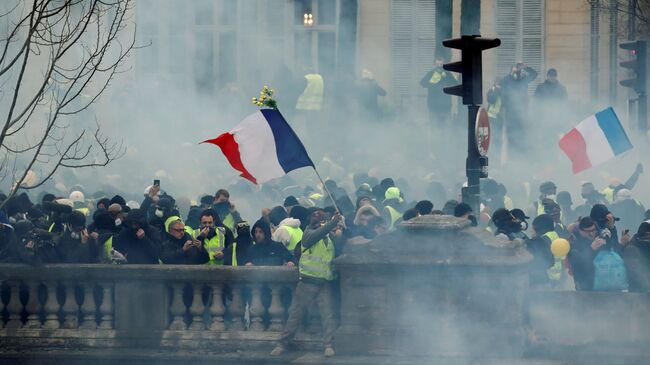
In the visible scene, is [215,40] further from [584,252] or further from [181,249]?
[584,252]

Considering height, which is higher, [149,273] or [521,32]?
[521,32]

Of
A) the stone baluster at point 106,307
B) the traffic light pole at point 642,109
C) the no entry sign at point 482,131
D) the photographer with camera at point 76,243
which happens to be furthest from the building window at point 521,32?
the stone baluster at point 106,307

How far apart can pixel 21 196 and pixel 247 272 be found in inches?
187

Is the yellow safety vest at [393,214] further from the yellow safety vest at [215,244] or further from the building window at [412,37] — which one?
the building window at [412,37]

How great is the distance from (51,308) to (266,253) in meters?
1.86

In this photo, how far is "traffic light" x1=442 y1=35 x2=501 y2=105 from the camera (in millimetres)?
13812

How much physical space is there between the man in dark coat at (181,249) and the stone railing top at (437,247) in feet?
5.19

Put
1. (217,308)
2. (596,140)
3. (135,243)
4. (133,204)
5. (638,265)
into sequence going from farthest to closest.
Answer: (133,204) < (596,140) < (135,243) < (217,308) < (638,265)

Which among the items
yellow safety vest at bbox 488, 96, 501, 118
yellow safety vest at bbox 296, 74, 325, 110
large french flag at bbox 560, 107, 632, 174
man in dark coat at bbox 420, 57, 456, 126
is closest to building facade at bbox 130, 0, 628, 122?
yellow safety vest at bbox 296, 74, 325, 110

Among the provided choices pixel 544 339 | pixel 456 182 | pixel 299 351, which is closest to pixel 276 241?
pixel 299 351

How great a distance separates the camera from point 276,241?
13.6 meters

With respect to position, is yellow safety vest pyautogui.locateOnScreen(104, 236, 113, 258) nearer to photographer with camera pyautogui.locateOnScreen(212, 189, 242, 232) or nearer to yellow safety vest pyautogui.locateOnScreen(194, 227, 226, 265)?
yellow safety vest pyautogui.locateOnScreen(194, 227, 226, 265)

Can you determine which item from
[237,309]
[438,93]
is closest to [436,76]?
[438,93]

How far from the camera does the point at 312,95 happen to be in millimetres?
25141
